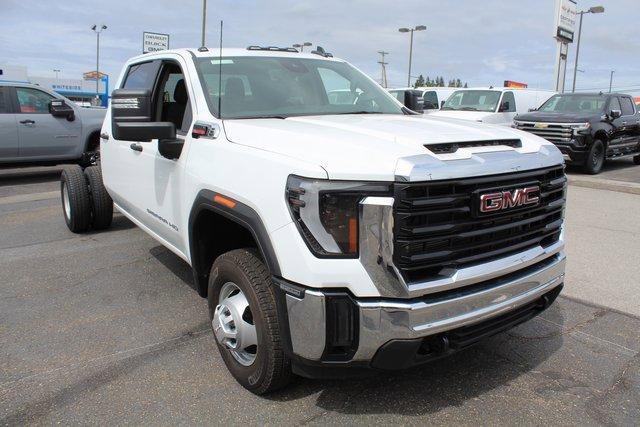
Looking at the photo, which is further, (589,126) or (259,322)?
(589,126)

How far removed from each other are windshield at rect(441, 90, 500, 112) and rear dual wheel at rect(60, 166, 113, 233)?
11608 mm

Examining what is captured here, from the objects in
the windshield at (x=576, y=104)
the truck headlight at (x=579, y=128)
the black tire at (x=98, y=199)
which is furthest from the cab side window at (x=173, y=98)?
the windshield at (x=576, y=104)

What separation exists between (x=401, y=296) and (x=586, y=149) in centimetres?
1128

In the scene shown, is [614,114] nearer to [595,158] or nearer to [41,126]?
[595,158]

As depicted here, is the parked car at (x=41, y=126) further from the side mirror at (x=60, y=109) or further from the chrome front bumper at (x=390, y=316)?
the chrome front bumper at (x=390, y=316)

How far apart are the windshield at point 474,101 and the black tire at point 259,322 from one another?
13408 millimetres

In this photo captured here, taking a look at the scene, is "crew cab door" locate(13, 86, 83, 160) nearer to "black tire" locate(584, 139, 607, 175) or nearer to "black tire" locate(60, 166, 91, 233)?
"black tire" locate(60, 166, 91, 233)

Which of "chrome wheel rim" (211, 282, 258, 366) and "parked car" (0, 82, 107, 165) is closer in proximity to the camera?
"chrome wheel rim" (211, 282, 258, 366)

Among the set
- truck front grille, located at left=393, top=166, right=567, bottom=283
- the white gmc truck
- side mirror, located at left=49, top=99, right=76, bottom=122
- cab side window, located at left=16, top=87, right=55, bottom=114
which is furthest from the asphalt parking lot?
cab side window, located at left=16, top=87, right=55, bottom=114

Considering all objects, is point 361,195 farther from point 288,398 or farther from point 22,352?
point 22,352

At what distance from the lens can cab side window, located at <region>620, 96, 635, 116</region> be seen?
→ 13695mm

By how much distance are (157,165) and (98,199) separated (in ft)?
8.49

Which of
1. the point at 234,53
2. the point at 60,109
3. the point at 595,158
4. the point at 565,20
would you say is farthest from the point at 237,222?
the point at 565,20

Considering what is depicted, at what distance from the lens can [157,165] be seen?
12.4ft
